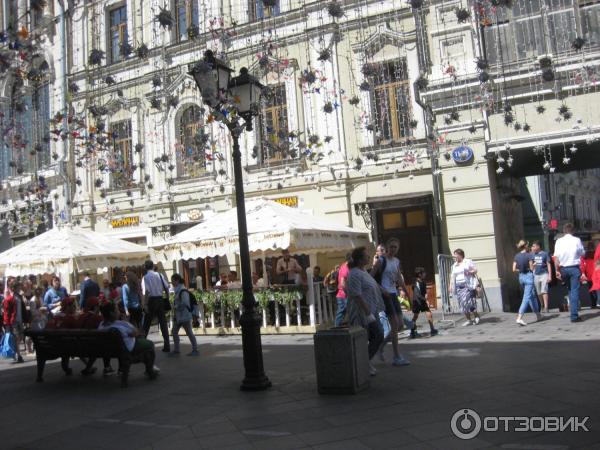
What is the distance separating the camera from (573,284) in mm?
11336

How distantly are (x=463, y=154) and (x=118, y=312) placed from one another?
31.1ft

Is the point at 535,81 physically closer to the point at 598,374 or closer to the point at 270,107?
the point at 270,107

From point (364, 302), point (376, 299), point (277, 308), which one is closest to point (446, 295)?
point (277, 308)

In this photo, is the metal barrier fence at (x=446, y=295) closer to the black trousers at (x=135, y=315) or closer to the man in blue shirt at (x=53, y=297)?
the black trousers at (x=135, y=315)

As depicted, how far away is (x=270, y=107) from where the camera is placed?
59.2ft

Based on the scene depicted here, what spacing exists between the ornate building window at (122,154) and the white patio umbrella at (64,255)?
3.85 meters

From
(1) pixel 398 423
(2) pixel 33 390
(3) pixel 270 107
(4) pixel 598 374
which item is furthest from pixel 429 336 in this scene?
(3) pixel 270 107

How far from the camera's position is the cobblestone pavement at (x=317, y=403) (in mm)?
5078

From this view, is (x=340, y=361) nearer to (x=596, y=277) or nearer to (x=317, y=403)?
(x=317, y=403)

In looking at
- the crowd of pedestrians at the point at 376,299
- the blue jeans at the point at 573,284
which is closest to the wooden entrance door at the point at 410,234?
the blue jeans at the point at 573,284

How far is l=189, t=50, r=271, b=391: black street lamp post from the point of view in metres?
7.31

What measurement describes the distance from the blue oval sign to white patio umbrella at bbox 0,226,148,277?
937cm

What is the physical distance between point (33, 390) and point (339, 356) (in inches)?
193

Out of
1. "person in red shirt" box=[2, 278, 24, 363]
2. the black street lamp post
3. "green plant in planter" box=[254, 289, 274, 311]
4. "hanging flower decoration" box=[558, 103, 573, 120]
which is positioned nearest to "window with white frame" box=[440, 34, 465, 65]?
"hanging flower decoration" box=[558, 103, 573, 120]
